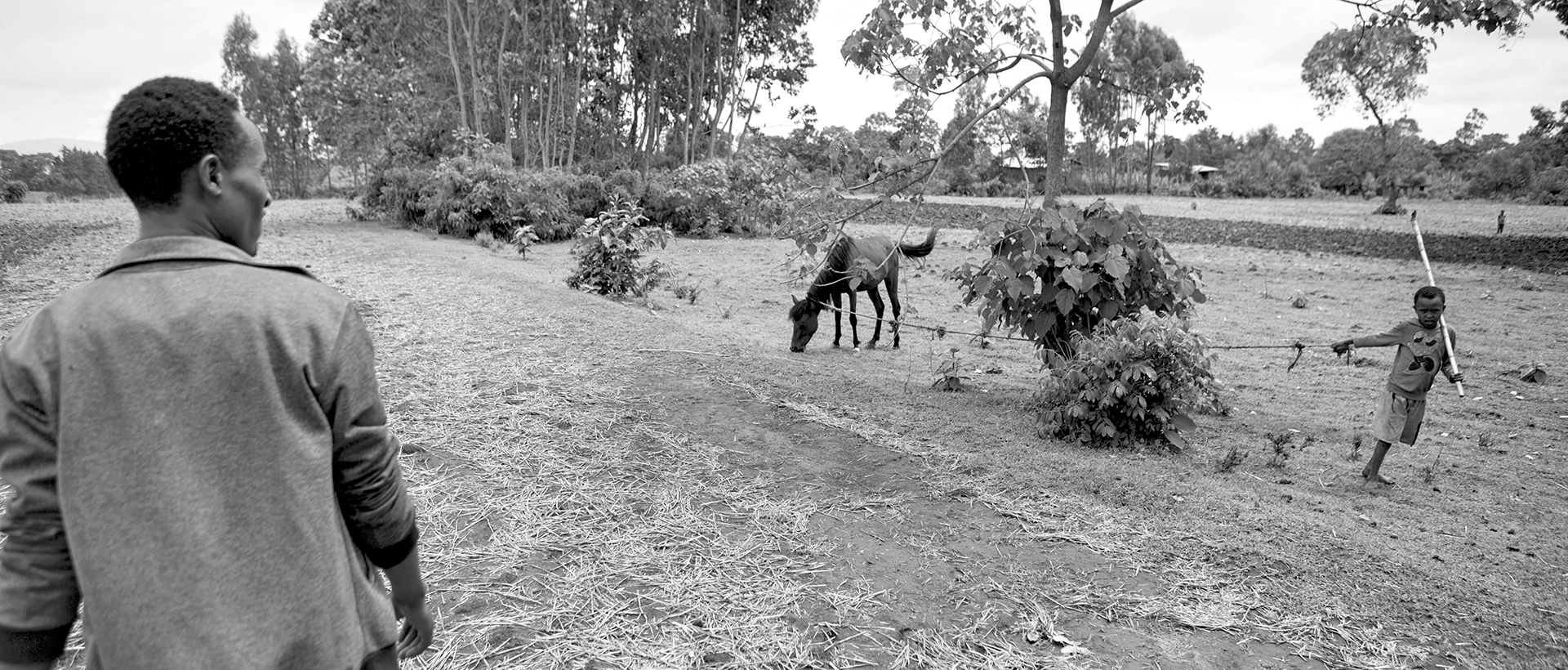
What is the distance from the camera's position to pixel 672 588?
3.17 m

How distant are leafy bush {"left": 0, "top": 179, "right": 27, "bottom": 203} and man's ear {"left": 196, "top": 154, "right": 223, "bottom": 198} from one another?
33227 millimetres

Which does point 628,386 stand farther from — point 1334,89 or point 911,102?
point 1334,89

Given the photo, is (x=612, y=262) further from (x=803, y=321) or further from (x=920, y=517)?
(x=920, y=517)

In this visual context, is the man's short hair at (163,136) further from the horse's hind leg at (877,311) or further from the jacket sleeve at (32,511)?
the horse's hind leg at (877,311)

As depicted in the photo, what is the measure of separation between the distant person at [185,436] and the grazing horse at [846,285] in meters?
6.74

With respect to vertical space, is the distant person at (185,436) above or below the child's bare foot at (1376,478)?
above

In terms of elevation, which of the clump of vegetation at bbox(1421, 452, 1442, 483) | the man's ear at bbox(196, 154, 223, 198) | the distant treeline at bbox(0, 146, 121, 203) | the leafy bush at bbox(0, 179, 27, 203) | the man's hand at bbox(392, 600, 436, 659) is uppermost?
the distant treeline at bbox(0, 146, 121, 203)

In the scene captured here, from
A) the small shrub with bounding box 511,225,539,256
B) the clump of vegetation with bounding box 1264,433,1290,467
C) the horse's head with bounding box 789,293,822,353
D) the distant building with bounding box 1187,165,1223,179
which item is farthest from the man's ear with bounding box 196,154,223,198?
the distant building with bounding box 1187,165,1223,179

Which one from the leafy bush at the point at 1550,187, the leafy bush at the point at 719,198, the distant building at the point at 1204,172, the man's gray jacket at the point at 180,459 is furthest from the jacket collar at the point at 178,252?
the distant building at the point at 1204,172

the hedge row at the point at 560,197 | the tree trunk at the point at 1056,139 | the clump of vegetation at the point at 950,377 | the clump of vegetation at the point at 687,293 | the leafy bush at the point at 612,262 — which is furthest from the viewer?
the hedge row at the point at 560,197

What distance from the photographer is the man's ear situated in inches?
52.1

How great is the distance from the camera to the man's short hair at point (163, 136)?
1.27 m

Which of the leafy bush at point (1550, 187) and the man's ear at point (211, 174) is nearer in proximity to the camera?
the man's ear at point (211, 174)

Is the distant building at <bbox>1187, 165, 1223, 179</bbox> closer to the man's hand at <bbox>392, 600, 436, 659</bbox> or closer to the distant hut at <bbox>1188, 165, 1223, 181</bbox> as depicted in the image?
the distant hut at <bbox>1188, 165, 1223, 181</bbox>
